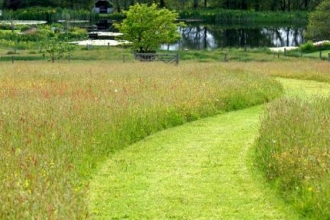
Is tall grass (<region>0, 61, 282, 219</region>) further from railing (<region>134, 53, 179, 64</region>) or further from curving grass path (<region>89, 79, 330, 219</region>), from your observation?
railing (<region>134, 53, 179, 64</region>)

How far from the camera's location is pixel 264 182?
29.0 ft

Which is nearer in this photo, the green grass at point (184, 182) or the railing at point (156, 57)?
the green grass at point (184, 182)

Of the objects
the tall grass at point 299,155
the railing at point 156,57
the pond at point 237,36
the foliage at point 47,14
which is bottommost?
the tall grass at point 299,155

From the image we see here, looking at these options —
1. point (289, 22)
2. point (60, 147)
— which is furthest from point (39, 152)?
point (289, 22)

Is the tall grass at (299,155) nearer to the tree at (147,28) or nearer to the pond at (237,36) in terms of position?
the tree at (147,28)

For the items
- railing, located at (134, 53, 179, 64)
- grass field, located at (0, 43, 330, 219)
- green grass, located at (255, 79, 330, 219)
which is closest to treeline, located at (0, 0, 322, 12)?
railing, located at (134, 53, 179, 64)

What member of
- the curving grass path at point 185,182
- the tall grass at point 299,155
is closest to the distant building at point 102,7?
the curving grass path at point 185,182

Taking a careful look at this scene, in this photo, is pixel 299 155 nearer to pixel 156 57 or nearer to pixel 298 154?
pixel 298 154

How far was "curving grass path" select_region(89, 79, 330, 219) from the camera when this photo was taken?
764cm

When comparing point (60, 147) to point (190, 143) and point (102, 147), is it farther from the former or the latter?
point (190, 143)

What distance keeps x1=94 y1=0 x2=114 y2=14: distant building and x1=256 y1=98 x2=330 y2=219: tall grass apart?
7666cm

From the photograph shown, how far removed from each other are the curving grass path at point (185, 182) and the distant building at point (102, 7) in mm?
75588

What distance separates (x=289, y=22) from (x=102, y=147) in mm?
72410

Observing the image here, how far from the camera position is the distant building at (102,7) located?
284 ft
